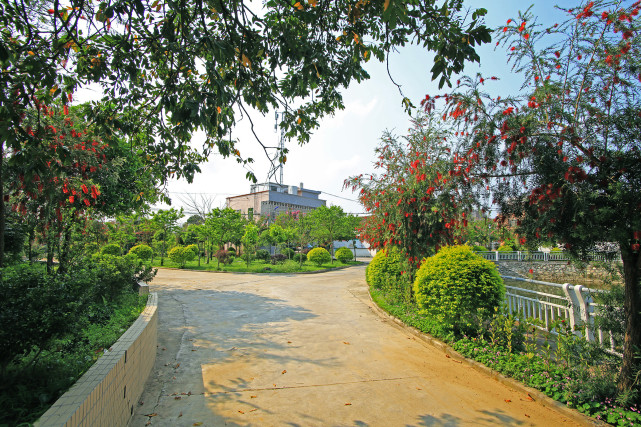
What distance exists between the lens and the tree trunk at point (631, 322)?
138 inches

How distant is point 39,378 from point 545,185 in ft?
16.5

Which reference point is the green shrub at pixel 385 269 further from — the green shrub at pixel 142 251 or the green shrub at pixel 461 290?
the green shrub at pixel 142 251

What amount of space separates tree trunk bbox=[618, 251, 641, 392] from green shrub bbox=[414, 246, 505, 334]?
186cm

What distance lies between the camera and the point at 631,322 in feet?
11.7

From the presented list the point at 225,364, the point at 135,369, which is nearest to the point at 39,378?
the point at 135,369

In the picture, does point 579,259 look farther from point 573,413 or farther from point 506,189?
point 573,413

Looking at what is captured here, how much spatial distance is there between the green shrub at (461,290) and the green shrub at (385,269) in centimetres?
332

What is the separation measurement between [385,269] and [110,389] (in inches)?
342

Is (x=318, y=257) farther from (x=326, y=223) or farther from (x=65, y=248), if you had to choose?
(x=65, y=248)

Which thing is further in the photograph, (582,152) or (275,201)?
(275,201)

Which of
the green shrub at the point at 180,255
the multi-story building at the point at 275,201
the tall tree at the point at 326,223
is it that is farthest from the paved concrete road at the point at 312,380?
the multi-story building at the point at 275,201

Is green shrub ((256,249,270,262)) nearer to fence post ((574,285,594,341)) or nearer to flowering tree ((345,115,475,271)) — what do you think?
flowering tree ((345,115,475,271))

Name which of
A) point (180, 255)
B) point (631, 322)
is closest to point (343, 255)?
point (180, 255)

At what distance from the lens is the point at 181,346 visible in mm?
6285
